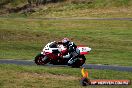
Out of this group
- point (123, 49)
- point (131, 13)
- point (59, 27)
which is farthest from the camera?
point (131, 13)

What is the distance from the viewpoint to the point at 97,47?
3975 cm

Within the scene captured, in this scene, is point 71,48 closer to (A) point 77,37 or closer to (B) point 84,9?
A: (A) point 77,37

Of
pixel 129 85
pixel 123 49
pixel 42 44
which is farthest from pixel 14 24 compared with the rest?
pixel 129 85

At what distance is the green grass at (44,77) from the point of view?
18.5m

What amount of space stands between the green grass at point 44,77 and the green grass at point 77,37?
23.0ft

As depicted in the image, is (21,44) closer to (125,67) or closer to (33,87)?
(125,67)

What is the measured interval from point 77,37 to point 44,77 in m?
26.6

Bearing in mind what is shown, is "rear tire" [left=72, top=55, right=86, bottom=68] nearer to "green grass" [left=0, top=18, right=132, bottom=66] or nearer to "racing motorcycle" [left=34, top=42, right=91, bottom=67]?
"racing motorcycle" [left=34, top=42, right=91, bottom=67]

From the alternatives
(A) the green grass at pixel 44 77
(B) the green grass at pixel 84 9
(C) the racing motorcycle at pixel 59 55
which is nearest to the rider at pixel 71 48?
(C) the racing motorcycle at pixel 59 55

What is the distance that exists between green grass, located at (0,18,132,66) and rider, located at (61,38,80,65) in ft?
12.5

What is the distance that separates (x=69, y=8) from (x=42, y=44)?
34185mm

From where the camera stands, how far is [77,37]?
46.5 metres

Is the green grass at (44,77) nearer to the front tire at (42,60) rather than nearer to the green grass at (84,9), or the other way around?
the front tire at (42,60)

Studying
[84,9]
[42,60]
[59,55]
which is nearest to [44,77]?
[59,55]
